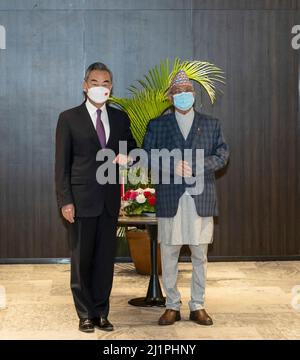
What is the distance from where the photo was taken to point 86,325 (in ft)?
15.0

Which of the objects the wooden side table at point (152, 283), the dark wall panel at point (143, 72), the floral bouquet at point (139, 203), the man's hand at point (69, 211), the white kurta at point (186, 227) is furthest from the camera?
the dark wall panel at point (143, 72)

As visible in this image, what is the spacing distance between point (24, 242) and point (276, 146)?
9.25 ft

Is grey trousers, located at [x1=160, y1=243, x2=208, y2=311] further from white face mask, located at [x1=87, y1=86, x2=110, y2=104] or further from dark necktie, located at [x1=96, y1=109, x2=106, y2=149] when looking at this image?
white face mask, located at [x1=87, y1=86, x2=110, y2=104]

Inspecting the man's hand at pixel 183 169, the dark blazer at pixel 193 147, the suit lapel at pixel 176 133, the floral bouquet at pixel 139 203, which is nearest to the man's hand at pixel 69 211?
the dark blazer at pixel 193 147

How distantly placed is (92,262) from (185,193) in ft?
2.49

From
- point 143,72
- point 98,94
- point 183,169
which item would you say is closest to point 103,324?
point 183,169

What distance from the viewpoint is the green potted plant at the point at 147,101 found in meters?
6.11

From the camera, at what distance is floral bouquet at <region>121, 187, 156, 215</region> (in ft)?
19.6

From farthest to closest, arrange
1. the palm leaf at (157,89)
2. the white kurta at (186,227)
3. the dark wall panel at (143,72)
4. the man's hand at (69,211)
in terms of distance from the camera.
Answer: the dark wall panel at (143,72), the palm leaf at (157,89), the white kurta at (186,227), the man's hand at (69,211)

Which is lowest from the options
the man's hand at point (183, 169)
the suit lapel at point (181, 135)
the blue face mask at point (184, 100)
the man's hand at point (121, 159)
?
the man's hand at point (183, 169)

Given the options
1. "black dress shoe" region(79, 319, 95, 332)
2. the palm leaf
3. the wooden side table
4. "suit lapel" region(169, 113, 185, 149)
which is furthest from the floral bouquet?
"black dress shoe" region(79, 319, 95, 332)

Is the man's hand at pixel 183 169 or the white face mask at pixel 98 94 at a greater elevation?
the white face mask at pixel 98 94

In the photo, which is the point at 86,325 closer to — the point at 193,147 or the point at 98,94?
the point at 193,147

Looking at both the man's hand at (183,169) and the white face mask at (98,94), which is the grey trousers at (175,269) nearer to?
the man's hand at (183,169)
